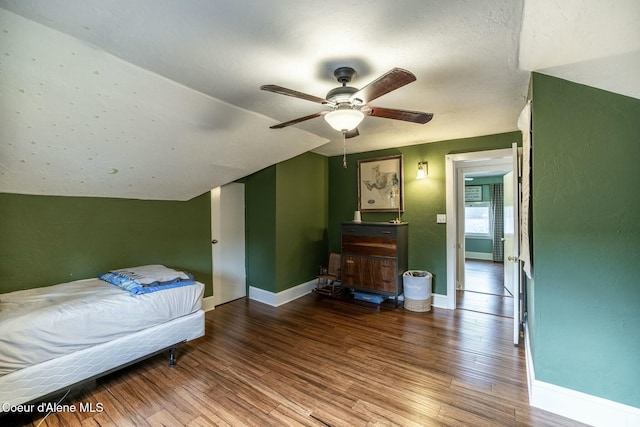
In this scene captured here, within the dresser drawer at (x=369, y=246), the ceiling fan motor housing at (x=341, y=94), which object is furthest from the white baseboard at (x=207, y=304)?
the ceiling fan motor housing at (x=341, y=94)

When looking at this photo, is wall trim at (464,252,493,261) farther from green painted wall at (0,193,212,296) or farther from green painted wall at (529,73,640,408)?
green painted wall at (0,193,212,296)

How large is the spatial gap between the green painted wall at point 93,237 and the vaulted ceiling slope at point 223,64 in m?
0.19

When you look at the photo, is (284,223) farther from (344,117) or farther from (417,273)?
(344,117)

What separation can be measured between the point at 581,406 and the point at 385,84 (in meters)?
2.38

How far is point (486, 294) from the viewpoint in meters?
4.45

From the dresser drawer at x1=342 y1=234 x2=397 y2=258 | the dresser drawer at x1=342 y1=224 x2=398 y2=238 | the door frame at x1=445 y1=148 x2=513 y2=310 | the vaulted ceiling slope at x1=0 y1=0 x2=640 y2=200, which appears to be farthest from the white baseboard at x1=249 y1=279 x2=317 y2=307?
the vaulted ceiling slope at x1=0 y1=0 x2=640 y2=200

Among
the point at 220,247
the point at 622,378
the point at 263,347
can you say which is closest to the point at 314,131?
the point at 220,247

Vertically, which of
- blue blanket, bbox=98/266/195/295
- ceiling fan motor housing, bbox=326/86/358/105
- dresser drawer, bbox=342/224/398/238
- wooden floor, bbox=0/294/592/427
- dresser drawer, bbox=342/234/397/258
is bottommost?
wooden floor, bbox=0/294/592/427

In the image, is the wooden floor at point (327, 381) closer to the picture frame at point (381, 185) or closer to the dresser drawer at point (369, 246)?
the dresser drawer at point (369, 246)

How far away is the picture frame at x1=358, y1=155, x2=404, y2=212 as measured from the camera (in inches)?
165

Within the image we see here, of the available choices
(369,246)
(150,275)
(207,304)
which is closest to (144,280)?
(150,275)

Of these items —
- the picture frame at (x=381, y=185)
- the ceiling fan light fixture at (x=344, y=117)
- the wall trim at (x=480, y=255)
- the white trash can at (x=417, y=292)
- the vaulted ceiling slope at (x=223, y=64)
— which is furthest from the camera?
the wall trim at (x=480, y=255)

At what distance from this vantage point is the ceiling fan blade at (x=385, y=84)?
1399 millimetres

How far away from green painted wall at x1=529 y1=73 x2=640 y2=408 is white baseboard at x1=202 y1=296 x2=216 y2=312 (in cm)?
354
